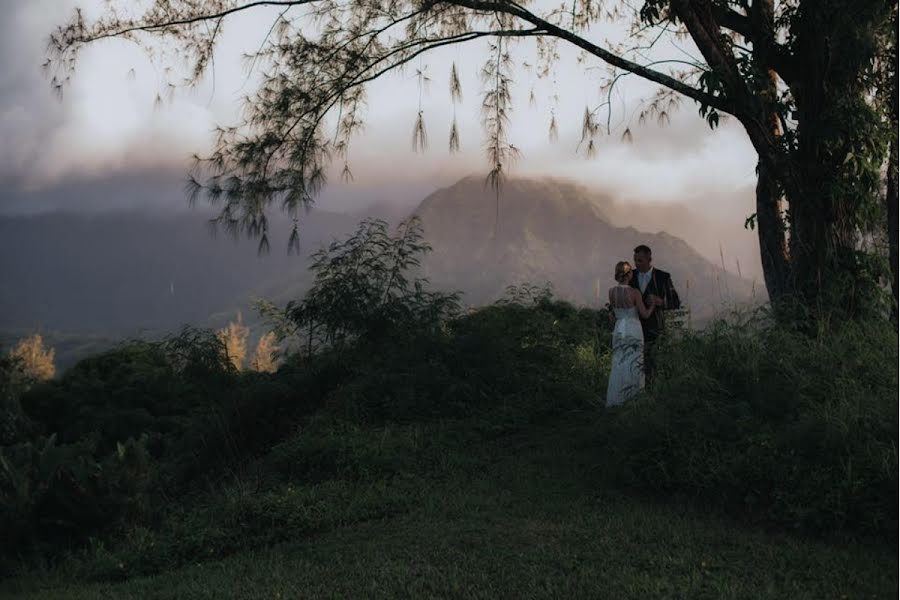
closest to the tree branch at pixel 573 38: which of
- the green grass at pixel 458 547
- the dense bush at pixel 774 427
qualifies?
the dense bush at pixel 774 427

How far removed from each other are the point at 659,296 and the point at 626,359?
96 cm

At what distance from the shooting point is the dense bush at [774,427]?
5.89 m

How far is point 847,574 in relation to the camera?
5.15 metres

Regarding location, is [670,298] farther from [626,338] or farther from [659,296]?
[626,338]

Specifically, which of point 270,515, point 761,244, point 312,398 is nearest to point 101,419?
point 312,398

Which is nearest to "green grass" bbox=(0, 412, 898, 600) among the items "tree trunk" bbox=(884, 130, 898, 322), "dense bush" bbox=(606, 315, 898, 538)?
"dense bush" bbox=(606, 315, 898, 538)

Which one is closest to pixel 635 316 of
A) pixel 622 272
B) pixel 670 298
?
pixel 670 298

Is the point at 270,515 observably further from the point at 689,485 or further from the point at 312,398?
the point at 312,398

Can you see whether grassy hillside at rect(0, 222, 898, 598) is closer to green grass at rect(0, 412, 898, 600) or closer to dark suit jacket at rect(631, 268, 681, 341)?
green grass at rect(0, 412, 898, 600)

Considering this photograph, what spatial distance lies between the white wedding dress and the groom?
164 millimetres

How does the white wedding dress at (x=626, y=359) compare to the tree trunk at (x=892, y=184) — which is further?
the tree trunk at (x=892, y=184)

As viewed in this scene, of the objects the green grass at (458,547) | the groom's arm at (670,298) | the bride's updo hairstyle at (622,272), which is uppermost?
the bride's updo hairstyle at (622,272)

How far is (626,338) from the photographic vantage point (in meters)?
9.78

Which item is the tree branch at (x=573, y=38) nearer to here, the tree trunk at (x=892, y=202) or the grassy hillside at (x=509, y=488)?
the tree trunk at (x=892, y=202)
